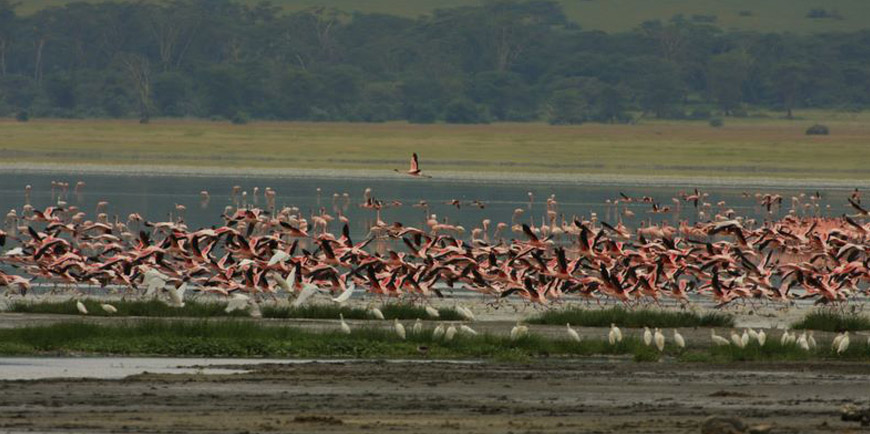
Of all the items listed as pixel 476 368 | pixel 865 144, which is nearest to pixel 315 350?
pixel 476 368

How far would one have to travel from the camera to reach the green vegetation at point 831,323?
2356 centimetres

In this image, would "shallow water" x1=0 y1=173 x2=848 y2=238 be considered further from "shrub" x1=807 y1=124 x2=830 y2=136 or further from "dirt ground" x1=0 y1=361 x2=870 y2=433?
"shrub" x1=807 y1=124 x2=830 y2=136

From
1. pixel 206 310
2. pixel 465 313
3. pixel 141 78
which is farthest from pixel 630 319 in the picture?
pixel 141 78

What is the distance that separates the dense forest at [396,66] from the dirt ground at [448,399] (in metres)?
95.0

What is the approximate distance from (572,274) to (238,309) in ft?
19.1

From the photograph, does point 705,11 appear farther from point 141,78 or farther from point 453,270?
point 453,270

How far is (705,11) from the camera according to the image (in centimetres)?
16800

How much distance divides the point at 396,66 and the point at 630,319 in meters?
117

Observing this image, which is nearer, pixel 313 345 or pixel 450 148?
pixel 313 345

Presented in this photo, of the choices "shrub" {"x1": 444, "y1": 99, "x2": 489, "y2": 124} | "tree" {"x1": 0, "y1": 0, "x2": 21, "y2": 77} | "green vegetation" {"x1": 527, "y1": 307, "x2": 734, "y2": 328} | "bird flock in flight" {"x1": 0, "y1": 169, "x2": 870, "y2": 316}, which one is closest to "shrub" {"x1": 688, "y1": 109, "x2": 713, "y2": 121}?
"shrub" {"x1": 444, "y1": 99, "x2": 489, "y2": 124}

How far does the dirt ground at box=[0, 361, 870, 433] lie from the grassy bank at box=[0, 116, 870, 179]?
58581 millimetres

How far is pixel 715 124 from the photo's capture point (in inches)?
4483

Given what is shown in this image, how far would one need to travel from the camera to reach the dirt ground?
13.5 metres

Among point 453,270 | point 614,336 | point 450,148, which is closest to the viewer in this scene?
point 614,336
